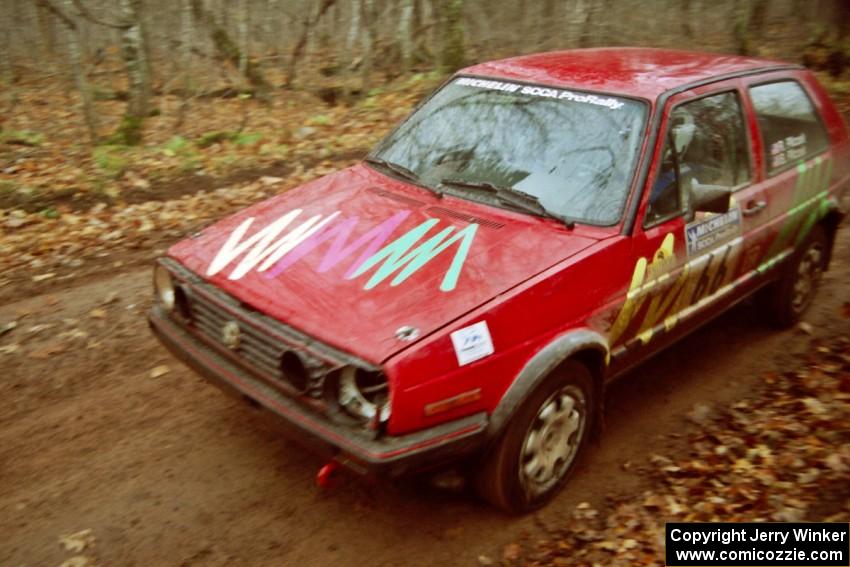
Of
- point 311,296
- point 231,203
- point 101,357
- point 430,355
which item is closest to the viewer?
point 430,355

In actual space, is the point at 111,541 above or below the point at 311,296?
below

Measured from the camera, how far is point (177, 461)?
391cm

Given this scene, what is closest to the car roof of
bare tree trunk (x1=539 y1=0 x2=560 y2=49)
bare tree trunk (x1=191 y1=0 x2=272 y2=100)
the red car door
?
the red car door

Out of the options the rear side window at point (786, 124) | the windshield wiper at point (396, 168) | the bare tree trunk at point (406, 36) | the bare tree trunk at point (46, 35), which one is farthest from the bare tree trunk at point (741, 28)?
the bare tree trunk at point (46, 35)

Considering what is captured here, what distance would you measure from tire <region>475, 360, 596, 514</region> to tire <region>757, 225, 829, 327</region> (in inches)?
91.2

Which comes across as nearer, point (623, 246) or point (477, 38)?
point (623, 246)

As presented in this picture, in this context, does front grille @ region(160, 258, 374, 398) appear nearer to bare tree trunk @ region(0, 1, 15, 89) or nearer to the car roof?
the car roof

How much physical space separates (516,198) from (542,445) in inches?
49.7

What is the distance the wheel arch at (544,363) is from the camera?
3.13 metres

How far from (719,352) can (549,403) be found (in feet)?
7.72

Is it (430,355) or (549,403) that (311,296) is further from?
(549,403)

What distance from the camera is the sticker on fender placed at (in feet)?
9.79

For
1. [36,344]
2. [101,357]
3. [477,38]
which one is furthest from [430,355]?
[477,38]

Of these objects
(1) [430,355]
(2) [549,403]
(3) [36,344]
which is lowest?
(3) [36,344]
